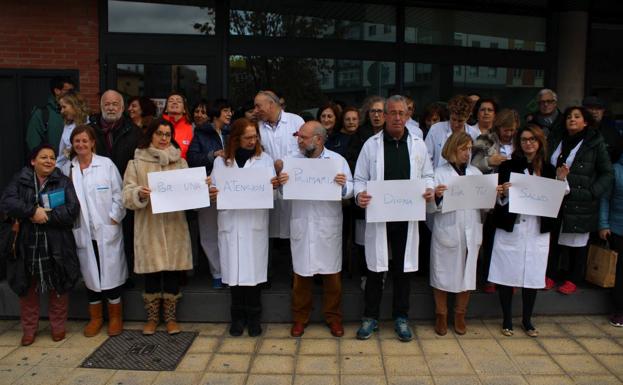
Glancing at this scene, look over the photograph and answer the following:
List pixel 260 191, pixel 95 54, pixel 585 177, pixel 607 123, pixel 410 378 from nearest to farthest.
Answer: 1. pixel 410 378
2. pixel 260 191
3. pixel 585 177
4. pixel 607 123
5. pixel 95 54

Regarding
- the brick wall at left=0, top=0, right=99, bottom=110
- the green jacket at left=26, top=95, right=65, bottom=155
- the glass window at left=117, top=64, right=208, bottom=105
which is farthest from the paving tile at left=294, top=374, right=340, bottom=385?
the brick wall at left=0, top=0, right=99, bottom=110

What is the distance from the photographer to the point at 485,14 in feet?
28.2

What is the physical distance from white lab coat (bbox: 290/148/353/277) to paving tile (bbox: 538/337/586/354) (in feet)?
6.47

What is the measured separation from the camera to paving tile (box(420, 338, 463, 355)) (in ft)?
14.6

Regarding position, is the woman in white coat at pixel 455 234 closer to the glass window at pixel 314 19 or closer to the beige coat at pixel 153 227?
the beige coat at pixel 153 227

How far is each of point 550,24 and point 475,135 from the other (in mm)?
4615

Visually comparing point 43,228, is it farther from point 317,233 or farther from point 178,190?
point 317,233

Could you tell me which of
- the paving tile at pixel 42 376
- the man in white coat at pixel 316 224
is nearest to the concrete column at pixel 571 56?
the man in white coat at pixel 316 224

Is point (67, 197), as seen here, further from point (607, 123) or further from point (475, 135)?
point (607, 123)

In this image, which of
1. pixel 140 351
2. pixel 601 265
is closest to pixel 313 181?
pixel 140 351

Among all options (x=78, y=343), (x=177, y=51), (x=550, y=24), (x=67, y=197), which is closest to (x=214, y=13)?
(x=177, y=51)

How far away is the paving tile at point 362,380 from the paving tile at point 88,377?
1796 mm

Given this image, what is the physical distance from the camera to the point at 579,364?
4.28 m

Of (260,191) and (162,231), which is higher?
(260,191)
